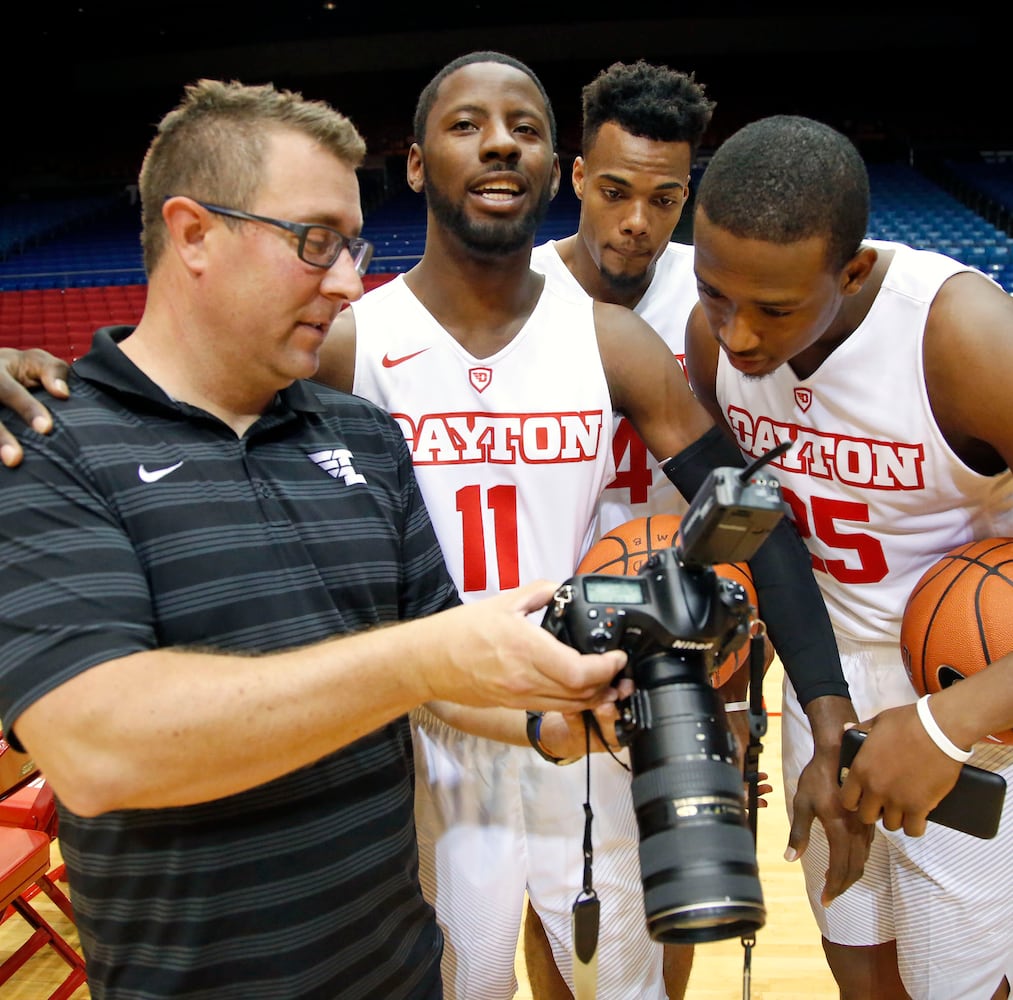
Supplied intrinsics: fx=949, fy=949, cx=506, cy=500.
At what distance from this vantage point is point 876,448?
6.01ft

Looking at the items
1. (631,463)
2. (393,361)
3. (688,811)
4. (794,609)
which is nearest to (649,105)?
(631,463)

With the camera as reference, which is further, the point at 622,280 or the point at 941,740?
the point at 622,280

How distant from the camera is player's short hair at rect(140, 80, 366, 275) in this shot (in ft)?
4.65

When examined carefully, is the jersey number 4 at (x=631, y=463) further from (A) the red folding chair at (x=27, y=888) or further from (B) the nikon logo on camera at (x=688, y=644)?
(A) the red folding chair at (x=27, y=888)

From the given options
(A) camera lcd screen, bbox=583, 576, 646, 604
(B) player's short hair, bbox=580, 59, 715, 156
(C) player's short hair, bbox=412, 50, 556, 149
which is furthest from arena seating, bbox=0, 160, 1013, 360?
(A) camera lcd screen, bbox=583, 576, 646, 604

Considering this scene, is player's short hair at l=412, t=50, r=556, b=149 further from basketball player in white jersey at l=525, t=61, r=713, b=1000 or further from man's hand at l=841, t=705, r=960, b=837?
man's hand at l=841, t=705, r=960, b=837

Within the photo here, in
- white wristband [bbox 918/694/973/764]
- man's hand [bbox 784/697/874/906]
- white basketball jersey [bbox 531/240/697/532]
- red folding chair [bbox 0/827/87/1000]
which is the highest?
white basketball jersey [bbox 531/240/697/532]

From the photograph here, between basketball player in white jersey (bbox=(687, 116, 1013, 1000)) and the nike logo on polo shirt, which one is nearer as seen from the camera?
the nike logo on polo shirt

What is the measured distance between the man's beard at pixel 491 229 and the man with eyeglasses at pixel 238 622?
17.8 inches

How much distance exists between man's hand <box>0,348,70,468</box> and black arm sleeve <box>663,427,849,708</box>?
1.17 m

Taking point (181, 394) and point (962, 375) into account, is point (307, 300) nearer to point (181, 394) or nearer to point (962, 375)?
point (181, 394)

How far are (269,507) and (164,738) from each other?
41 cm

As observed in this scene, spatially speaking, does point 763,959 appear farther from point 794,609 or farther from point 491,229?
point 491,229

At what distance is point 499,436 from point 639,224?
804 mm
